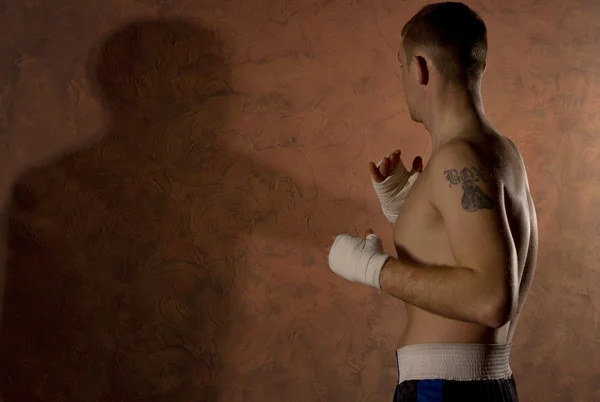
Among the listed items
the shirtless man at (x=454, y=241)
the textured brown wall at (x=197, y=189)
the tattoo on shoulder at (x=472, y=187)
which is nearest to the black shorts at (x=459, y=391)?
the shirtless man at (x=454, y=241)

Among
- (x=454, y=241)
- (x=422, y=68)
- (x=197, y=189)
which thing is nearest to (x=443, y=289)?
(x=454, y=241)

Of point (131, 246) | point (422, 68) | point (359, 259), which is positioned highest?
point (422, 68)

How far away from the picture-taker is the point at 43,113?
5.27ft

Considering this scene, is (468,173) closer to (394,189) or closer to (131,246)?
(394,189)

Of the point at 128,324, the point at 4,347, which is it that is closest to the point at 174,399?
the point at 128,324

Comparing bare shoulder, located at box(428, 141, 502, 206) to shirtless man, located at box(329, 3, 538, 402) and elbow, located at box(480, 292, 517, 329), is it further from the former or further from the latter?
elbow, located at box(480, 292, 517, 329)

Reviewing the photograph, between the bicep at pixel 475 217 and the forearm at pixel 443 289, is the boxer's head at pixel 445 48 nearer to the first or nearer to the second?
the bicep at pixel 475 217

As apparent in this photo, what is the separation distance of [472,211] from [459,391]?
303 millimetres

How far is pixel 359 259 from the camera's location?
1.14 metres

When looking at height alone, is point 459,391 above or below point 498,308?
below

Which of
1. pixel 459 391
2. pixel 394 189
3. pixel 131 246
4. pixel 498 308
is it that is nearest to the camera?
pixel 498 308

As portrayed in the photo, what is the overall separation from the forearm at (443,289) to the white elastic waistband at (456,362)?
9 cm

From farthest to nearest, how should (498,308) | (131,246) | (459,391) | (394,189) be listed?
1. (131,246)
2. (394,189)
3. (459,391)
4. (498,308)

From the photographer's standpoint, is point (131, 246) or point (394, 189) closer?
point (394, 189)
